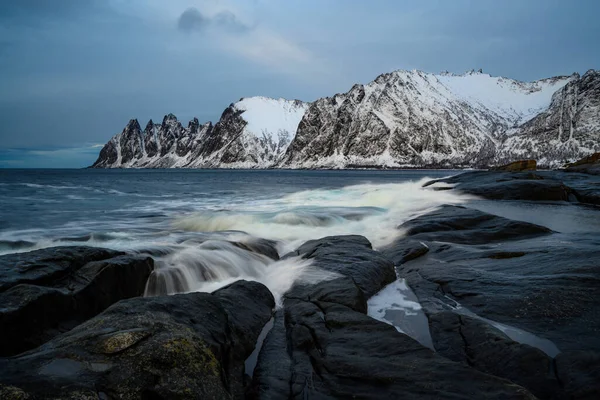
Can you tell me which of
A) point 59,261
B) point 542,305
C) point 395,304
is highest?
point 59,261

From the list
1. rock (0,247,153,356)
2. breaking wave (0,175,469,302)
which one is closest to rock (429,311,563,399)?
breaking wave (0,175,469,302)

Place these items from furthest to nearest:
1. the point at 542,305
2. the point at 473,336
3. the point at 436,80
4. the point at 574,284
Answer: the point at 436,80
the point at 574,284
the point at 542,305
the point at 473,336

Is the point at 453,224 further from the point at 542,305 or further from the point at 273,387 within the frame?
the point at 273,387

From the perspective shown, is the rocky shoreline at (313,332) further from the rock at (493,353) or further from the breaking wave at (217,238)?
the breaking wave at (217,238)

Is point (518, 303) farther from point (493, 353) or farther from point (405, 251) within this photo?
point (405, 251)

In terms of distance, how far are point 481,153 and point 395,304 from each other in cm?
16197

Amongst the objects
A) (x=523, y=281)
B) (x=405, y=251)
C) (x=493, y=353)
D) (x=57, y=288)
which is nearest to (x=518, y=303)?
(x=523, y=281)

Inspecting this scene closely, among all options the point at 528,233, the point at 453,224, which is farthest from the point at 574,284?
the point at 453,224

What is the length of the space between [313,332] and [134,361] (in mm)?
2215

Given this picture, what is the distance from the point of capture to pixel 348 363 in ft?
11.2

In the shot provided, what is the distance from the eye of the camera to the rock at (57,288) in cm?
400

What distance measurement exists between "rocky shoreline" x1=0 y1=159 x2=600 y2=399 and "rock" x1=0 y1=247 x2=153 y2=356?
18mm

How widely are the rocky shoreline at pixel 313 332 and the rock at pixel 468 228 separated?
1.68 metres

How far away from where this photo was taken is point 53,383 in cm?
214
